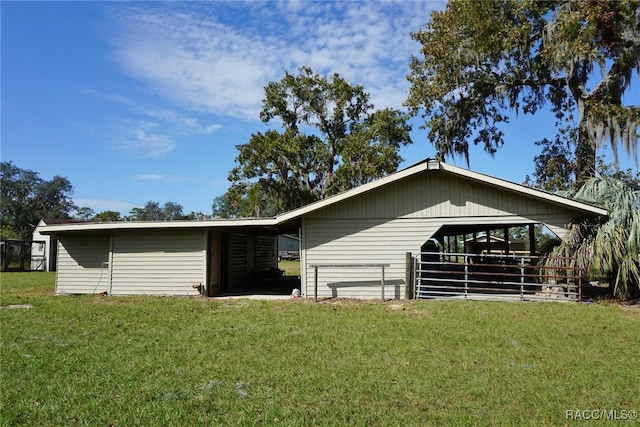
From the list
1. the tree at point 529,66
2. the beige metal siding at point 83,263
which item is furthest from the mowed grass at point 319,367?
the tree at point 529,66

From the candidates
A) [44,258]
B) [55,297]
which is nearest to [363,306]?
[55,297]

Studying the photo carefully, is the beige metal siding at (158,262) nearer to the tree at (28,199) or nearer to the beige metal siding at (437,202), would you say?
the beige metal siding at (437,202)

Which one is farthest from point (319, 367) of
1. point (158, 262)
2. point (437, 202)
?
point (158, 262)

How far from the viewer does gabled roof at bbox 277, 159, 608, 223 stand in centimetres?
1067

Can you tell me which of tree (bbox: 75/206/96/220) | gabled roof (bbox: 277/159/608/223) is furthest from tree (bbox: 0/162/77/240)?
gabled roof (bbox: 277/159/608/223)

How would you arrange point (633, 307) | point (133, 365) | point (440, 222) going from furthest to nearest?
point (440, 222) → point (633, 307) → point (133, 365)

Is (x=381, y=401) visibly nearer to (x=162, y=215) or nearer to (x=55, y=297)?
(x=55, y=297)

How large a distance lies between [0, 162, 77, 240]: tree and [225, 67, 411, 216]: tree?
39.0 m

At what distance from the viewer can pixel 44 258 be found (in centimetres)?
2859

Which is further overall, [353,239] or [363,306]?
[353,239]

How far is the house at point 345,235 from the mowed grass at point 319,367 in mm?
2861

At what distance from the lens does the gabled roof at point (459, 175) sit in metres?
10.7

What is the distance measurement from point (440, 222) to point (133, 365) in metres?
8.52

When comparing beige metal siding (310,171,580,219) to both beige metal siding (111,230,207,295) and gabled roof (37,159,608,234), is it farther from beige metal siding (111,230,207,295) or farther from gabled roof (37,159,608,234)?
beige metal siding (111,230,207,295)
